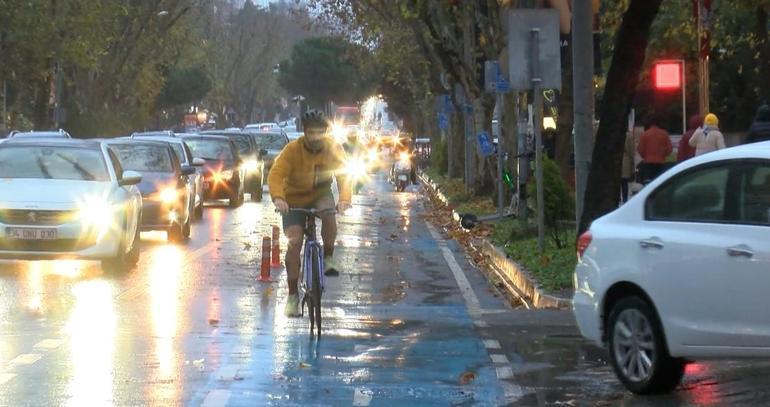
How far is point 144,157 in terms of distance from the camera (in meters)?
25.3

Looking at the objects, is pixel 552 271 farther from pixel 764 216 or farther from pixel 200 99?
pixel 200 99

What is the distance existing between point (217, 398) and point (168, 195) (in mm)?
14343

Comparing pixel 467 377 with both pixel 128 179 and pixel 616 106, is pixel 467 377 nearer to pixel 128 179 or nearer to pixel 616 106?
pixel 616 106

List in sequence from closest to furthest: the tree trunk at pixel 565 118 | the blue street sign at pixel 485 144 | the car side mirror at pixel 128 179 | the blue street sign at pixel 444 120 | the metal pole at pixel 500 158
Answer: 1. the car side mirror at pixel 128 179
2. the tree trunk at pixel 565 118
3. the metal pole at pixel 500 158
4. the blue street sign at pixel 485 144
5. the blue street sign at pixel 444 120

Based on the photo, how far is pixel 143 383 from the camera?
32.9 feet

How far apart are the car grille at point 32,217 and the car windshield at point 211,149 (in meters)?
17.2

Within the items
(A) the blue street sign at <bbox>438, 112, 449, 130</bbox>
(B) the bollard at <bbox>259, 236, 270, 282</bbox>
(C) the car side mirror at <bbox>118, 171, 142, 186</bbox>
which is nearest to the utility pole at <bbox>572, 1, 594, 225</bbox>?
(B) the bollard at <bbox>259, 236, 270, 282</bbox>

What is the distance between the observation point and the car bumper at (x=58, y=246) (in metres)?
16.9

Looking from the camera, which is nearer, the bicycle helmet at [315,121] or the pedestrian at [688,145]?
the bicycle helmet at [315,121]

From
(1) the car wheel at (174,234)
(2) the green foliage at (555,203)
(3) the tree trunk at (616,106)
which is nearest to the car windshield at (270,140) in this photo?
(1) the car wheel at (174,234)

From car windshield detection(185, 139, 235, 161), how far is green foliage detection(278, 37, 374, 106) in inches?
→ 2677

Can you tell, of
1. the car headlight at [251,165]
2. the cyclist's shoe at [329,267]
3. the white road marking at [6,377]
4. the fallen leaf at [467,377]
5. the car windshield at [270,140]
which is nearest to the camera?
the white road marking at [6,377]

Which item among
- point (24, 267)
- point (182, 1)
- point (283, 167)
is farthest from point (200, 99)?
point (283, 167)

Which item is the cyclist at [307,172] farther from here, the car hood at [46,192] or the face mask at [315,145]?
the car hood at [46,192]
